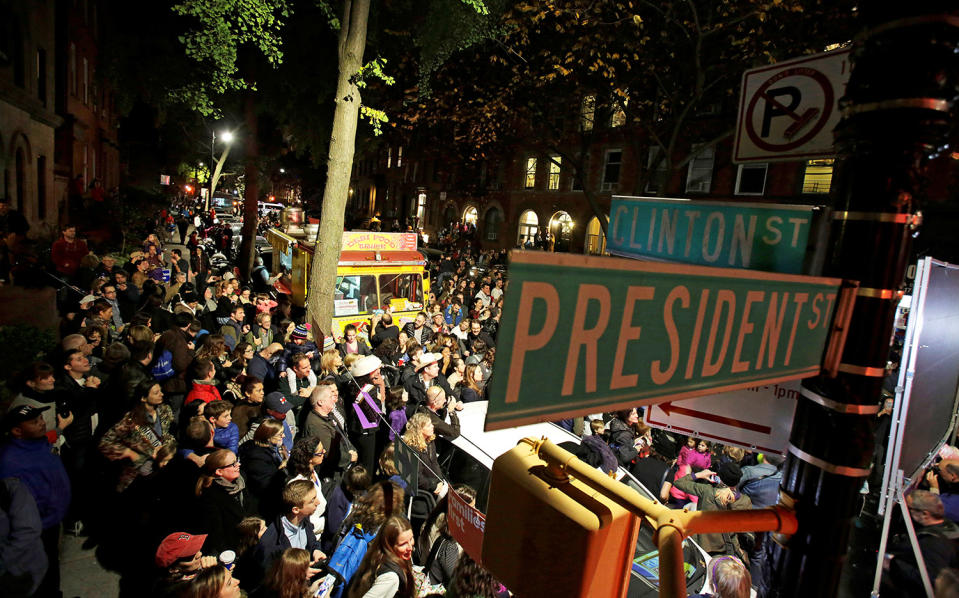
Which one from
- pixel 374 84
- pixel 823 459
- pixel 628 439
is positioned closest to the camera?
pixel 823 459

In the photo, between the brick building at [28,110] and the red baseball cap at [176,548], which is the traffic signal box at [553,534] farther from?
the brick building at [28,110]

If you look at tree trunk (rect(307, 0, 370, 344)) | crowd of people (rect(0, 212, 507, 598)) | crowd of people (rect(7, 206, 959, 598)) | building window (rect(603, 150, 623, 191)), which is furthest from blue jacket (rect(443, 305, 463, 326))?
building window (rect(603, 150, 623, 191))

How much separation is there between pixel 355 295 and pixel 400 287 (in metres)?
1.07

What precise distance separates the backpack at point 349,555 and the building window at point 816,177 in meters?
23.2

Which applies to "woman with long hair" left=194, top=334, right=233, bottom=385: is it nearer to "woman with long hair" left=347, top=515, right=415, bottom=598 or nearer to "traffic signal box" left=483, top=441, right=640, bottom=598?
"woman with long hair" left=347, top=515, right=415, bottom=598

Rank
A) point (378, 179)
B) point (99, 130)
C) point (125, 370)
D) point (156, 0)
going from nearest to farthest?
1. point (125, 370)
2. point (156, 0)
3. point (99, 130)
4. point (378, 179)

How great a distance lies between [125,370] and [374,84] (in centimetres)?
1311

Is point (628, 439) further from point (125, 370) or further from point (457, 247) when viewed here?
point (457, 247)

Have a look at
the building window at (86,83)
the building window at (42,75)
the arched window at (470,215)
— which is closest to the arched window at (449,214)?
the arched window at (470,215)

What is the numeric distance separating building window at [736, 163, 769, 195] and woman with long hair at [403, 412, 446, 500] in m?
22.8

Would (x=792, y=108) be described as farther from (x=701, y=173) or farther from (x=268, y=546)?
(x=701, y=173)

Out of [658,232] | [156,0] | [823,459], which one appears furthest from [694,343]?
[156,0]

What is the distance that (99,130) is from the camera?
78.4 feet

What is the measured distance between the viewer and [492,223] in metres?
34.6
